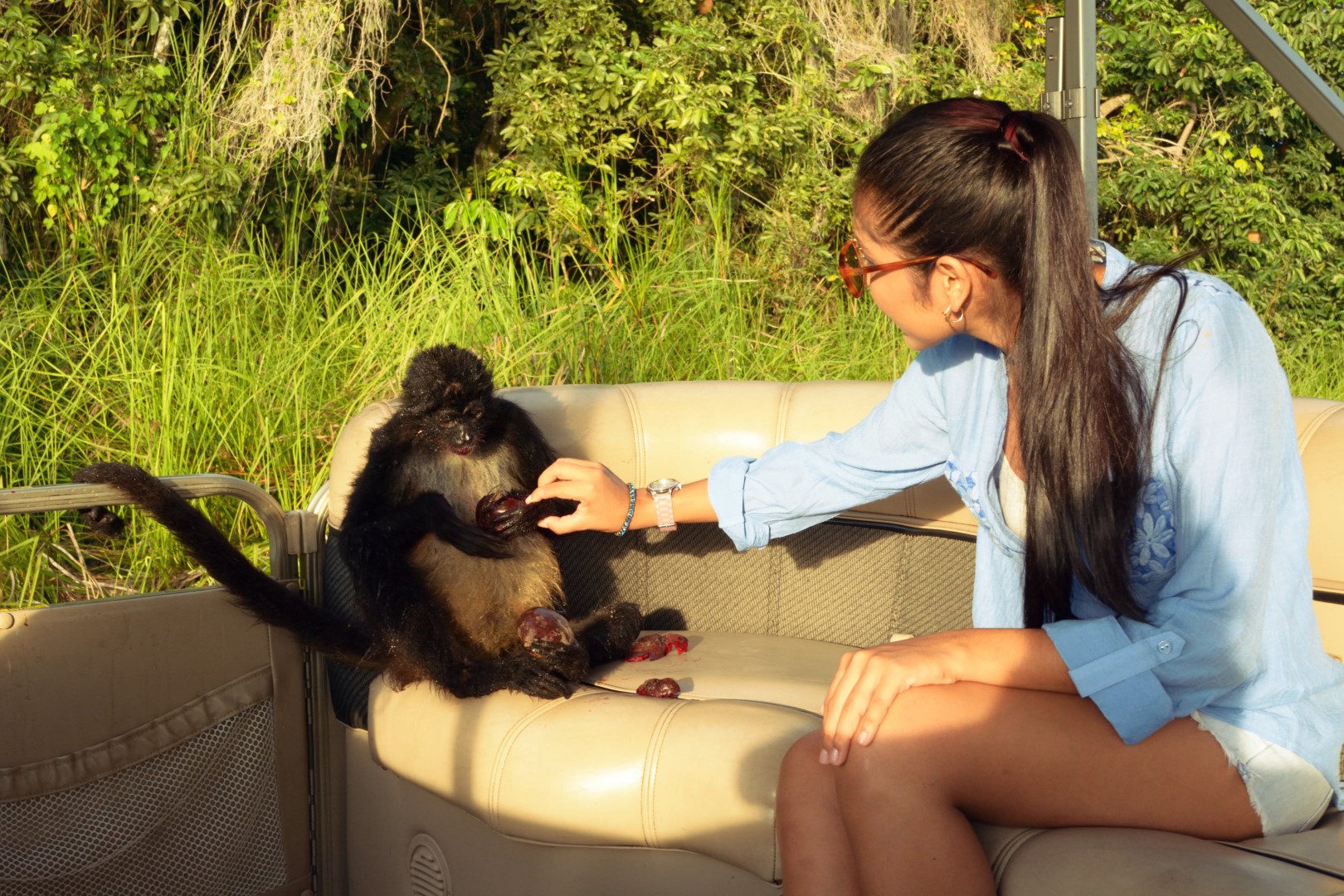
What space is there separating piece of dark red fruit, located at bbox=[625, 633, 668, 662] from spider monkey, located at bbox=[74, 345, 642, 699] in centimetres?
2

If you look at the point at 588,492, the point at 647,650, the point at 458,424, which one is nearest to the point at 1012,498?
the point at 588,492

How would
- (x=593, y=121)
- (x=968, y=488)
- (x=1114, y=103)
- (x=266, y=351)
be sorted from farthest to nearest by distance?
1. (x=1114, y=103)
2. (x=593, y=121)
3. (x=266, y=351)
4. (x=968, y=488)

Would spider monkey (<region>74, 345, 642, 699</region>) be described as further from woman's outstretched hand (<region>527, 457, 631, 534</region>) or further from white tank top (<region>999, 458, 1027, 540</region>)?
white tank top (<region>999, 458, 1027, 540</region>)

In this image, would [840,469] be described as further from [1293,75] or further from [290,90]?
[290,90]

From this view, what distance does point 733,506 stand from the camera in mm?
2459

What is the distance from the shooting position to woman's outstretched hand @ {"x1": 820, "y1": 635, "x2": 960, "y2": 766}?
5.49 ft

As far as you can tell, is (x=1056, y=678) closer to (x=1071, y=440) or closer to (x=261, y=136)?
(x=1071, y=440)

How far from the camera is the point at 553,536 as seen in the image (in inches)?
119

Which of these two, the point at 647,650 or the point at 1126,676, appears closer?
the point at 1126,676

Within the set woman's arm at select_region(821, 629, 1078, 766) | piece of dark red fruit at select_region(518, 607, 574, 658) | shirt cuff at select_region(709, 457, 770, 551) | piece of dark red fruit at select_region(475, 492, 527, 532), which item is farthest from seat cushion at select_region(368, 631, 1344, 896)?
piece of dark red fruit at select_region(475, 492, 527, 532)

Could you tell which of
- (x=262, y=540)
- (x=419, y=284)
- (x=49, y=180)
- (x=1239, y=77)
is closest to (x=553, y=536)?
(x=262, y=540)

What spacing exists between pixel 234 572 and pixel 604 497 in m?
0.82

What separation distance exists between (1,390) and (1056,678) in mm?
3585

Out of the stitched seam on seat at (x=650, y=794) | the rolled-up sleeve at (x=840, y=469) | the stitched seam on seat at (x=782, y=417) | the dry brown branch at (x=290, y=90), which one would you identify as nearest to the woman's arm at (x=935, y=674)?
the stitched seam on seat at (x=650, y=794)
